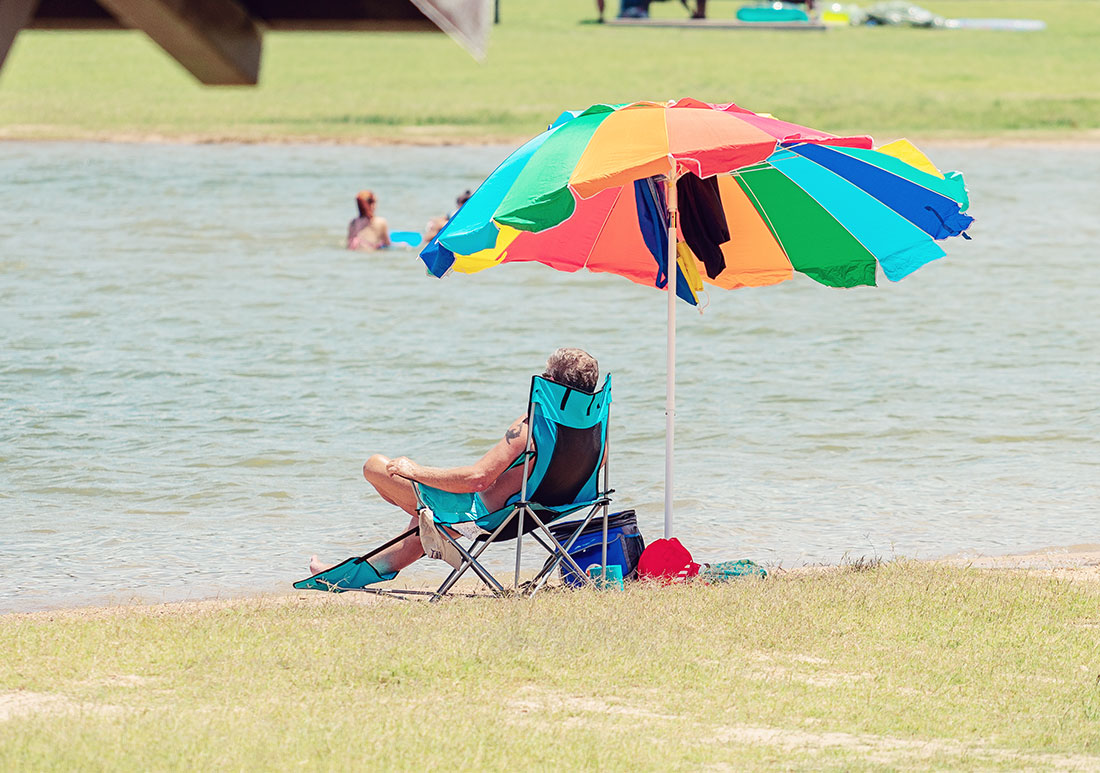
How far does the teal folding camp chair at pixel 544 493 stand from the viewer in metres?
6.52

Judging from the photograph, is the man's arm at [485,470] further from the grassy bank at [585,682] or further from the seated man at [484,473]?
the grassy bank at [585,682]

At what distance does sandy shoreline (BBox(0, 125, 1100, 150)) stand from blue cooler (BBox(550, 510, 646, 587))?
87.4 ft

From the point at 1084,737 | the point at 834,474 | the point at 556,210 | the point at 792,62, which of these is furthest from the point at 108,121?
the point at 1084,737

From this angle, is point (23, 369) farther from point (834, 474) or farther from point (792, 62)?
point (792, 62)

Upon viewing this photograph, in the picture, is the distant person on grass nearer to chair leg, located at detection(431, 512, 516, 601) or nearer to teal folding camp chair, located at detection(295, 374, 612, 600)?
teal folding camp chair, located at detection(295, 374, 612, 600)

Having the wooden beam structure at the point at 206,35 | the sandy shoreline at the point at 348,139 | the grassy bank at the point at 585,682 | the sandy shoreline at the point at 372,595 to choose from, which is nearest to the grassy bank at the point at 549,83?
the sandy shoreline at the point at 348,139

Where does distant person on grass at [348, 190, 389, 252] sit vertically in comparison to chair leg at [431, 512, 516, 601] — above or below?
above

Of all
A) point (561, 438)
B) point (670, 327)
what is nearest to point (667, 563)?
point (561, 438)

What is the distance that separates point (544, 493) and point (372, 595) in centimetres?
94

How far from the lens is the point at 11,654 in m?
5.58

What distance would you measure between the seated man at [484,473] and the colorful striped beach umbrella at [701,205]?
580mm

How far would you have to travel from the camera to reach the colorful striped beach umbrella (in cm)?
632

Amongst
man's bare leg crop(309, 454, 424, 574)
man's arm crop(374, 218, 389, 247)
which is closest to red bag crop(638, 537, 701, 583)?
man's bare leg crop(309, 454, 424, 574)

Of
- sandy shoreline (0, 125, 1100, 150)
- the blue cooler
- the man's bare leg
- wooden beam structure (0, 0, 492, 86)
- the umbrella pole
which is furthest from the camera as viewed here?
sandy shoreline (0, 125, 1100, 150)
